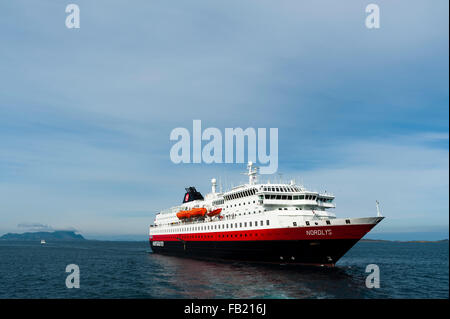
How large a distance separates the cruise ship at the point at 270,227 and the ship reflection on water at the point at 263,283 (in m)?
2.24

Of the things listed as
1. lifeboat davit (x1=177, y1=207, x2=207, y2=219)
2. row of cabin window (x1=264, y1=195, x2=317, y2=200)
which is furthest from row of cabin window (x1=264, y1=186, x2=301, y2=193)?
lifeboat davit (x1=177, y1=207, x2=207, y2=219)

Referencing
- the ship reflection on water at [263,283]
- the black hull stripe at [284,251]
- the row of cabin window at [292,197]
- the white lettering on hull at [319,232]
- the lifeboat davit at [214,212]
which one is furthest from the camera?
the lifeboat davit at [214,212]

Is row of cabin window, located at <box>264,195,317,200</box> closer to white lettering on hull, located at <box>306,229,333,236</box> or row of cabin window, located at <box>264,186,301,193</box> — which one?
row of cabin window, located at <box>264,186,301,193</box>

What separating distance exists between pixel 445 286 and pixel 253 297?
23.9 m

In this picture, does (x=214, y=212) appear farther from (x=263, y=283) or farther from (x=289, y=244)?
(x=263, y=283)

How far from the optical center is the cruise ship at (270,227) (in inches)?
1454

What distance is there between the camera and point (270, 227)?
1607 inches

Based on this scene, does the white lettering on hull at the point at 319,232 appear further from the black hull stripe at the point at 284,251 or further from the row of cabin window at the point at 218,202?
the row of cabin window at the point at 218,202

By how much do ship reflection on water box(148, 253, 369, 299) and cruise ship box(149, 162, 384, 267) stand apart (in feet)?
7.36

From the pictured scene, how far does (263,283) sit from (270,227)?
1086cm

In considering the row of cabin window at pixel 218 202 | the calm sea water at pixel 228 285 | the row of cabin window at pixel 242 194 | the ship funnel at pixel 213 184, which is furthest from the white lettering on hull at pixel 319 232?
the ship funnel at pixel 213 184
